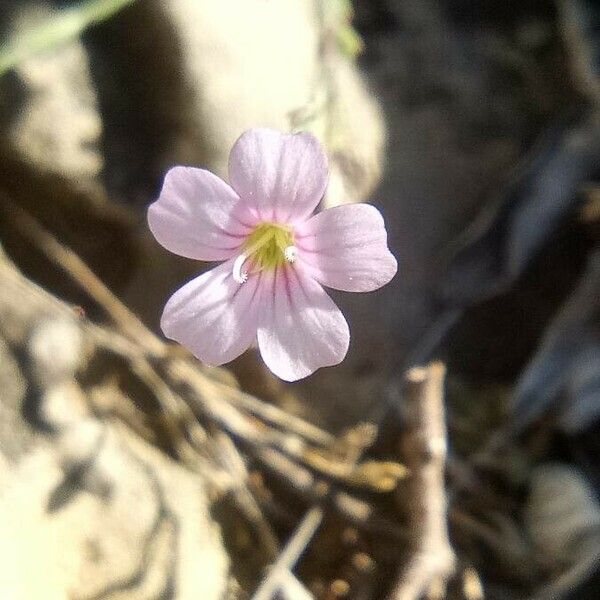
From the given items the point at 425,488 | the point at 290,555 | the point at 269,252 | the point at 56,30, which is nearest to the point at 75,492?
the point at 290,555

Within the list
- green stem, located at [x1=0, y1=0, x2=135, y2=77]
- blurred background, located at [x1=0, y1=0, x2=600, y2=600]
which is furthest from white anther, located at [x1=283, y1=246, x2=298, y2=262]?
green stem, located at [x1=0, y1=0, x2=135, y2=77]

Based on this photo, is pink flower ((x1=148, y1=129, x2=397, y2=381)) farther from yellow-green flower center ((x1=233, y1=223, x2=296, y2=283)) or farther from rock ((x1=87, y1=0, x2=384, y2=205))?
rock ((x1=87, y1=0, x2=384, y2=205))

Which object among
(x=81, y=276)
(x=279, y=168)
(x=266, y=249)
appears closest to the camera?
(x=279, y=168)

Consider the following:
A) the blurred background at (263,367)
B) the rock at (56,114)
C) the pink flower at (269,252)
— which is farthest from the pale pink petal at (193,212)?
the rock at (56,114)

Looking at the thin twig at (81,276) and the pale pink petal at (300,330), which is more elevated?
the thin twig at (81,276)

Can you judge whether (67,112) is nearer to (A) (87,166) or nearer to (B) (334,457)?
(A) (87,166)

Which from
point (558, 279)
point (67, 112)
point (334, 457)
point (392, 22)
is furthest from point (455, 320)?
point (67, 112)

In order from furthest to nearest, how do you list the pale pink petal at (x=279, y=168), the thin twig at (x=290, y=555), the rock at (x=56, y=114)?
the rock at (x=56, y=114), the thin twig at (x=290, y=555), the pale pink petal at (x=279, y=168)

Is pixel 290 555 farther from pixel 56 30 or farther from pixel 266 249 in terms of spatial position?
pixel 56 30

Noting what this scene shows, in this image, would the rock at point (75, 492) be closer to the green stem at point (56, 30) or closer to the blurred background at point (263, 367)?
the blurred background at point (263, 367)
